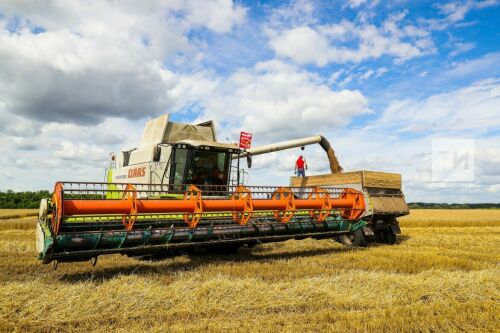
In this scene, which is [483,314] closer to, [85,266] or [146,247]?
[146,247]

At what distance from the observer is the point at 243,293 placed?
12.5 feet

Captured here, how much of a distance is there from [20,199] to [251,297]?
91.5ft

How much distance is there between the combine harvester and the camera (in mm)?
4539

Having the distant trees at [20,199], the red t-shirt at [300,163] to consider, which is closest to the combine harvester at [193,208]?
the red t-shirt at [300,163]

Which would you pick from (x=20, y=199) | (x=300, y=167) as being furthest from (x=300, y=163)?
(x=20, y=199)

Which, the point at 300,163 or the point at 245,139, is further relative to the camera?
the point at 300,163

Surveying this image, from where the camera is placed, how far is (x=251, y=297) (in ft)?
12.2

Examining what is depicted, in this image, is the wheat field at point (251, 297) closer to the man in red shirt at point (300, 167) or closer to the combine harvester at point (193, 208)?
the combine harvester at point (193, 208)

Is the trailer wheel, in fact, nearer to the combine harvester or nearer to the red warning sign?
the combine harvester

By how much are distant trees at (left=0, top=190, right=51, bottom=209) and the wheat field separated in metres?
23.6

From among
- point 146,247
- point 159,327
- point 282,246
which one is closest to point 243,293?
point 159,327

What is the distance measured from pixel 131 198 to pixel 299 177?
6166 millimetres

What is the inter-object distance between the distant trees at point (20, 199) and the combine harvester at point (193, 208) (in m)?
20.5

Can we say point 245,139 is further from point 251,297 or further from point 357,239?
point 251,297
